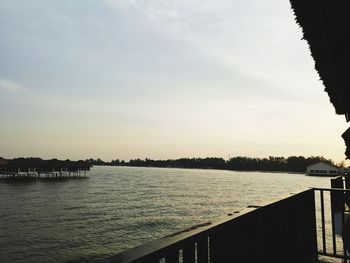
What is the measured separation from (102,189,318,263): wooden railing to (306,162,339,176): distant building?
161m

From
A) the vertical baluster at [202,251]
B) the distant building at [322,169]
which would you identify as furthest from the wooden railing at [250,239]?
the distant building at [322,169]

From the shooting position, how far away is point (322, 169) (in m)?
156

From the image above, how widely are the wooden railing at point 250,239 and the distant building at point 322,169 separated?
16134 cm

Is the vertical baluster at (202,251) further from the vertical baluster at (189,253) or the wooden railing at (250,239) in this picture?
the vertical baluster at (189,253)

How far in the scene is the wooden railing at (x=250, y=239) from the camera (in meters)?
1.92

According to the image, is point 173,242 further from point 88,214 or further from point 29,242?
point 88,214

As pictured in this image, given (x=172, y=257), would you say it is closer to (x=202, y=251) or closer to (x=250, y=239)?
(x=202, y=251)

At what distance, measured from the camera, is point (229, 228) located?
8.39 feet

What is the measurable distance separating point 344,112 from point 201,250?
4958 millimetres

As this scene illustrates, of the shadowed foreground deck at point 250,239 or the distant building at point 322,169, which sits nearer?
the shadowed foreground deck at point 250,239

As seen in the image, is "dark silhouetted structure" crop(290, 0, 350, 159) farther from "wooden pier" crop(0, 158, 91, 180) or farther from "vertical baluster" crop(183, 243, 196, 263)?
"wooden pier" crop(0, 158, 91, 180)

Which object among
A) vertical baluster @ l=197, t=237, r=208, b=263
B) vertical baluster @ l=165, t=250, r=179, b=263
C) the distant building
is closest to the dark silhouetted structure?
vertical baluster @ l=197, t=237, r=208, b=263

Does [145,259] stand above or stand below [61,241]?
above

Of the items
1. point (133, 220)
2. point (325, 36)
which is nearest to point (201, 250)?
point (325, 36)
